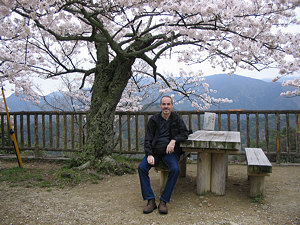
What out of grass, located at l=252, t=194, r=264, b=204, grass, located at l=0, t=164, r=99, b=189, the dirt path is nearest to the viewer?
the dirt path

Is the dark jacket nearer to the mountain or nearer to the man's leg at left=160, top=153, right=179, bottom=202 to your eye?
the man's leg at left=160, top=153, right=179, bottom=202

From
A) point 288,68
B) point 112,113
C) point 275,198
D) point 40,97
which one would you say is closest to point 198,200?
point 275,198

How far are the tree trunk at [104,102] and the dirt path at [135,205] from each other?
1061 mm

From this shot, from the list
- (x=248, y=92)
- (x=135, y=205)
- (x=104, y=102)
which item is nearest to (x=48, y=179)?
(x=104, y=102)

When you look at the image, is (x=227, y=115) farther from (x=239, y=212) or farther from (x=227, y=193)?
(x=239, y=212)

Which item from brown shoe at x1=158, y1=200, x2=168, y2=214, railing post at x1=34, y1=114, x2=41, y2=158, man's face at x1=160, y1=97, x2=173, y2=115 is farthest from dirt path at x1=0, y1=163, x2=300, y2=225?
railing post at x1=34, y1=114, x2=41, y2=158

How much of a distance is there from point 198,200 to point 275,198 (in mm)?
1087

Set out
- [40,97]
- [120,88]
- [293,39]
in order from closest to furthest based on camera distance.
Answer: [293,39], [120,88], [40,97]

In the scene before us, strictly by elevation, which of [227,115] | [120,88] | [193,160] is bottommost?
[193,160]

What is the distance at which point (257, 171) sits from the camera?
123 inches

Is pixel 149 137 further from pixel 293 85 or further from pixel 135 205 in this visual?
pixel 293 85

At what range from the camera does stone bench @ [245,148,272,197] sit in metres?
3.11

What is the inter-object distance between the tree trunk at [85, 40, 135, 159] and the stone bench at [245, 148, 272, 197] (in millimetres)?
2845

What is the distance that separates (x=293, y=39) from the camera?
473 cm
